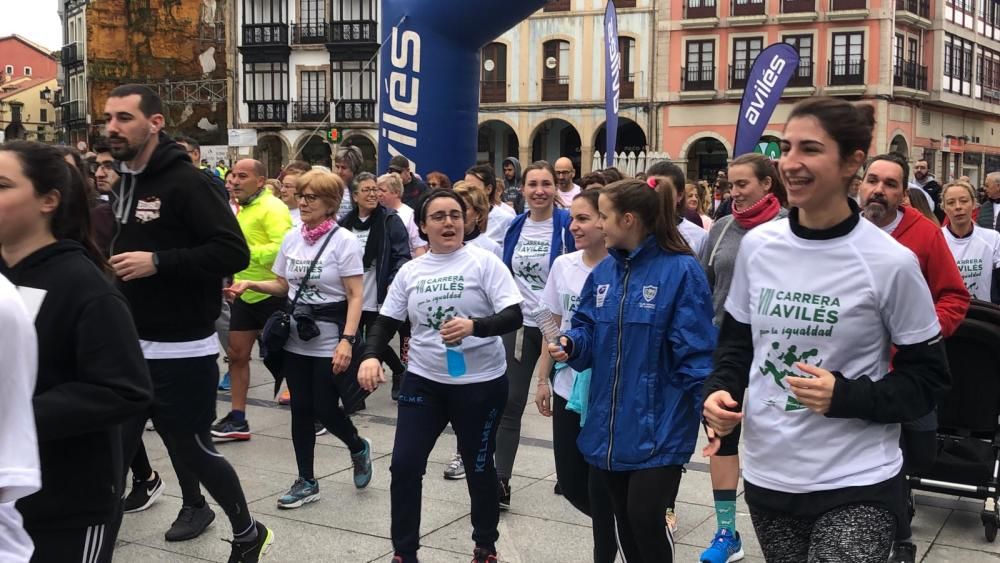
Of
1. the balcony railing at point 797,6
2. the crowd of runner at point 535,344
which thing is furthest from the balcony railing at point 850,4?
the crowd of runner at point 535,344

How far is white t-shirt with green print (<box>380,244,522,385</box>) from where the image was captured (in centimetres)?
484

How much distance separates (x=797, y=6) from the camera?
40125 millimetres

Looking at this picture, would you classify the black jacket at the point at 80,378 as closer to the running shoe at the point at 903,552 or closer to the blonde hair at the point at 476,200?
the running shoe at the point at 903,552

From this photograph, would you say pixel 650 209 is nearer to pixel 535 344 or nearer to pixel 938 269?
pixel 938 269

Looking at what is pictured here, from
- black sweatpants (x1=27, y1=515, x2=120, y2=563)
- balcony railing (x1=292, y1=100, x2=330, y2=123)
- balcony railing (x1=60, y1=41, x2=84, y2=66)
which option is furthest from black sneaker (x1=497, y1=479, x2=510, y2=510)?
balcony railing (x1=60, y1=41, x2=84, y2=66)

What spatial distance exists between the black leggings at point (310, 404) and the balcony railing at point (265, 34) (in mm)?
43629

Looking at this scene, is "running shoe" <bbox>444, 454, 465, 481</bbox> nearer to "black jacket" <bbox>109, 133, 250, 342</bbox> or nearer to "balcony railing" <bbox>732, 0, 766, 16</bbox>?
"black jacket" <bbox>109, 133, 250, 342</bbox>

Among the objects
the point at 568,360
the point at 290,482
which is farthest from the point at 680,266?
the point at 290,482

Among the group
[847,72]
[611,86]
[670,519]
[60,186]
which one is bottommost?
[670,519]

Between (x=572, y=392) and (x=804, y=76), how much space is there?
38731 millimetres

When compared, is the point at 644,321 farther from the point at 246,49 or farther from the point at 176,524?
the point at 246,49

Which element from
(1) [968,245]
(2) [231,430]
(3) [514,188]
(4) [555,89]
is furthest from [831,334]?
(4) [555,89]

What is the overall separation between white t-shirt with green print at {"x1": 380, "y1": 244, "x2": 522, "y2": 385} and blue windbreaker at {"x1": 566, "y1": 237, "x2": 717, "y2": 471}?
0.96 meters

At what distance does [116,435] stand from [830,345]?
197cm
